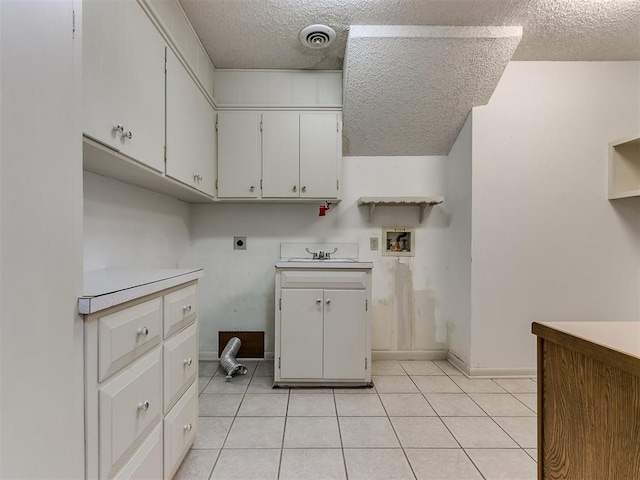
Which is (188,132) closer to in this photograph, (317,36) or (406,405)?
(317,36)

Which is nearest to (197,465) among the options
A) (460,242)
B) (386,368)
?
(386,368)

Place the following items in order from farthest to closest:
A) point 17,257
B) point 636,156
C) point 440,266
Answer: point 440,266
point 636,156
point 17,257

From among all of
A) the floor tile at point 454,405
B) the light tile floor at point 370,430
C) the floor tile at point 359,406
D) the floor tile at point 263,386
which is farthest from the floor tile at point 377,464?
the floor tile at point 263,386

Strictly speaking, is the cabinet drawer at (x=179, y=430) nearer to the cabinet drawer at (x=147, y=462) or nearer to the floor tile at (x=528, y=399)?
the cabinet drawer at (x=147, y=462)

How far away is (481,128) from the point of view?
233 centimetres

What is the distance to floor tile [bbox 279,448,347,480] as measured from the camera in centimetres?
133

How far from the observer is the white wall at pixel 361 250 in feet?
8.88

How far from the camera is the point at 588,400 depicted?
0.68 m

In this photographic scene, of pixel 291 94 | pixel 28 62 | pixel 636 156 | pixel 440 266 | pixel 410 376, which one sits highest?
pixel 291 94

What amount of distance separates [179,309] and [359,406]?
4.36 ft

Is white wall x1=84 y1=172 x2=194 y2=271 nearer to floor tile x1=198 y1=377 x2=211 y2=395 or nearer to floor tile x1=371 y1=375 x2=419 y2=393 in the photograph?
floor tile x1=198 y1=377 x2=211 y2=395

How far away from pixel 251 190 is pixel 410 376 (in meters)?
1.97

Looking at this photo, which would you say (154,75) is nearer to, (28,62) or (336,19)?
(28,62)

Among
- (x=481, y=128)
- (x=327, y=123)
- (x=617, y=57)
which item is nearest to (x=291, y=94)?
(x=327, y=123)
